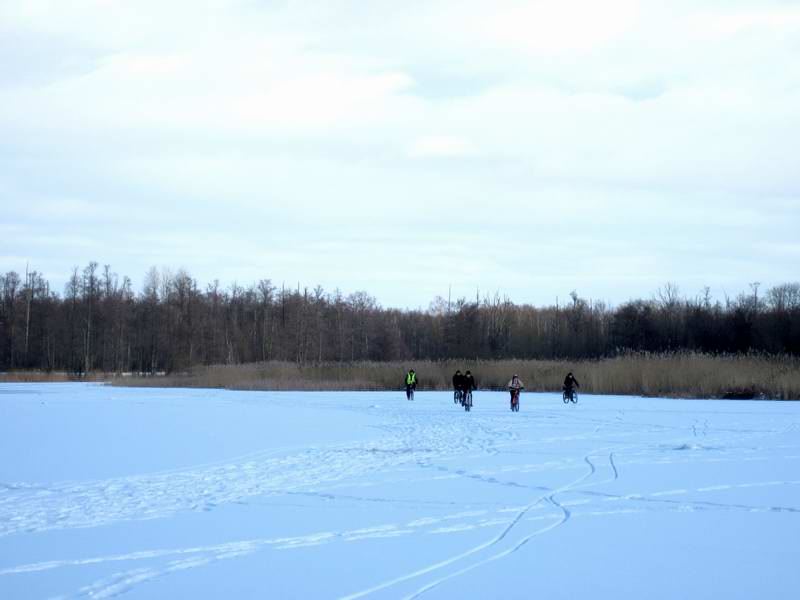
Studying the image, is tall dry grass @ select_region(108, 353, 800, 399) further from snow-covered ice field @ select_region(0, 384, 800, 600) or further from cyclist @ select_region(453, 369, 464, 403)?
snow-covered ice field @ select_region(0, 384, 800, 600)

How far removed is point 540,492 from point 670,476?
7.98 ft

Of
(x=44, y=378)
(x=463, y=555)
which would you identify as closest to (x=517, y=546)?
(x=463, y=555)

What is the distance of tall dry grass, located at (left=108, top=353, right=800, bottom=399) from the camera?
31453 mm

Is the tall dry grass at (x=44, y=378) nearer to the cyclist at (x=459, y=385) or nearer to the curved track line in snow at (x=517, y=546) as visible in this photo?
the cyclist at (x=459, y=385)

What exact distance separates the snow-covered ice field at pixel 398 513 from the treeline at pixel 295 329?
155 feet

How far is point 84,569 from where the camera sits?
Answer: 6262mm

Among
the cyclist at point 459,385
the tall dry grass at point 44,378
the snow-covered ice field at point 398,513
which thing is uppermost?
the cyclist at point 459,385

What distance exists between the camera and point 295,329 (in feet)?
283

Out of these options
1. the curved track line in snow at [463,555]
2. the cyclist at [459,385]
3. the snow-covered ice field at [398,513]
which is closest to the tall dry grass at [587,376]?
the cyclist at [459,385]

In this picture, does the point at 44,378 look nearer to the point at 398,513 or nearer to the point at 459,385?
the point at 459,385

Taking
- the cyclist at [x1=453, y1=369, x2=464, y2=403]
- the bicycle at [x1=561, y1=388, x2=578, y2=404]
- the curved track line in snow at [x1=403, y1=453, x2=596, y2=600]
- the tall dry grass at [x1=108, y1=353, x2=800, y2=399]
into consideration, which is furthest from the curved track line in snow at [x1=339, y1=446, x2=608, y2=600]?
the tall dry grass at [x1=108, y1=353, x2=800, y2=399]

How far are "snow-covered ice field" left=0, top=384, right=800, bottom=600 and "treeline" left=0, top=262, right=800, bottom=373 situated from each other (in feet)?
155

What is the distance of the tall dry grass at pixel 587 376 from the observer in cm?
3145

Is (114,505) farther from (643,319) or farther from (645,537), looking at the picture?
(643,319)
